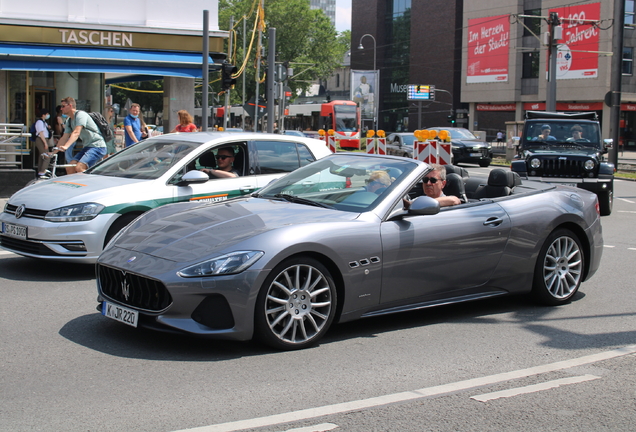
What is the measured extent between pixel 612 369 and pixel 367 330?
180 centimetres

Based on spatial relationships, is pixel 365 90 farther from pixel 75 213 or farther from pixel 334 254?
pixel 334 254

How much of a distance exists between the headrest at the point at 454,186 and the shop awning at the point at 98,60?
1421 cm

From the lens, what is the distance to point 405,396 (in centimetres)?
432

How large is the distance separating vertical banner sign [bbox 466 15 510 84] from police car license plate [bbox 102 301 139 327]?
60.8 meters

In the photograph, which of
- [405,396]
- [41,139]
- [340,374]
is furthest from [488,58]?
[405,396]

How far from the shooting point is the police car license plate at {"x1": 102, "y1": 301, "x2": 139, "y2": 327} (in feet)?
16.5

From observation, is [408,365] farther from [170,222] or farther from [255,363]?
[170,222]

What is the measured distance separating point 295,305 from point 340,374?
2.07ft

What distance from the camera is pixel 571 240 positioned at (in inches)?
269

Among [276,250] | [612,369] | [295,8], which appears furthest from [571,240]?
[295,8]

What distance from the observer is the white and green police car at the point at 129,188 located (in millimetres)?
7473

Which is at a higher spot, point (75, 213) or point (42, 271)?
point (75, 213)

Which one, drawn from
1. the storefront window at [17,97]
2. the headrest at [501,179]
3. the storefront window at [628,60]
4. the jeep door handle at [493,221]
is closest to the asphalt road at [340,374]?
the jeep door handle at [493,221]

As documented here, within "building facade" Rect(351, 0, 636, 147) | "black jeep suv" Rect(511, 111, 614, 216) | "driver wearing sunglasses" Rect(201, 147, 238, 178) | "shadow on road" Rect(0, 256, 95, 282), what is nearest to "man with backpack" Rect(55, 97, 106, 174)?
"shadow on road" Rect(0, 256, 95, 282)
